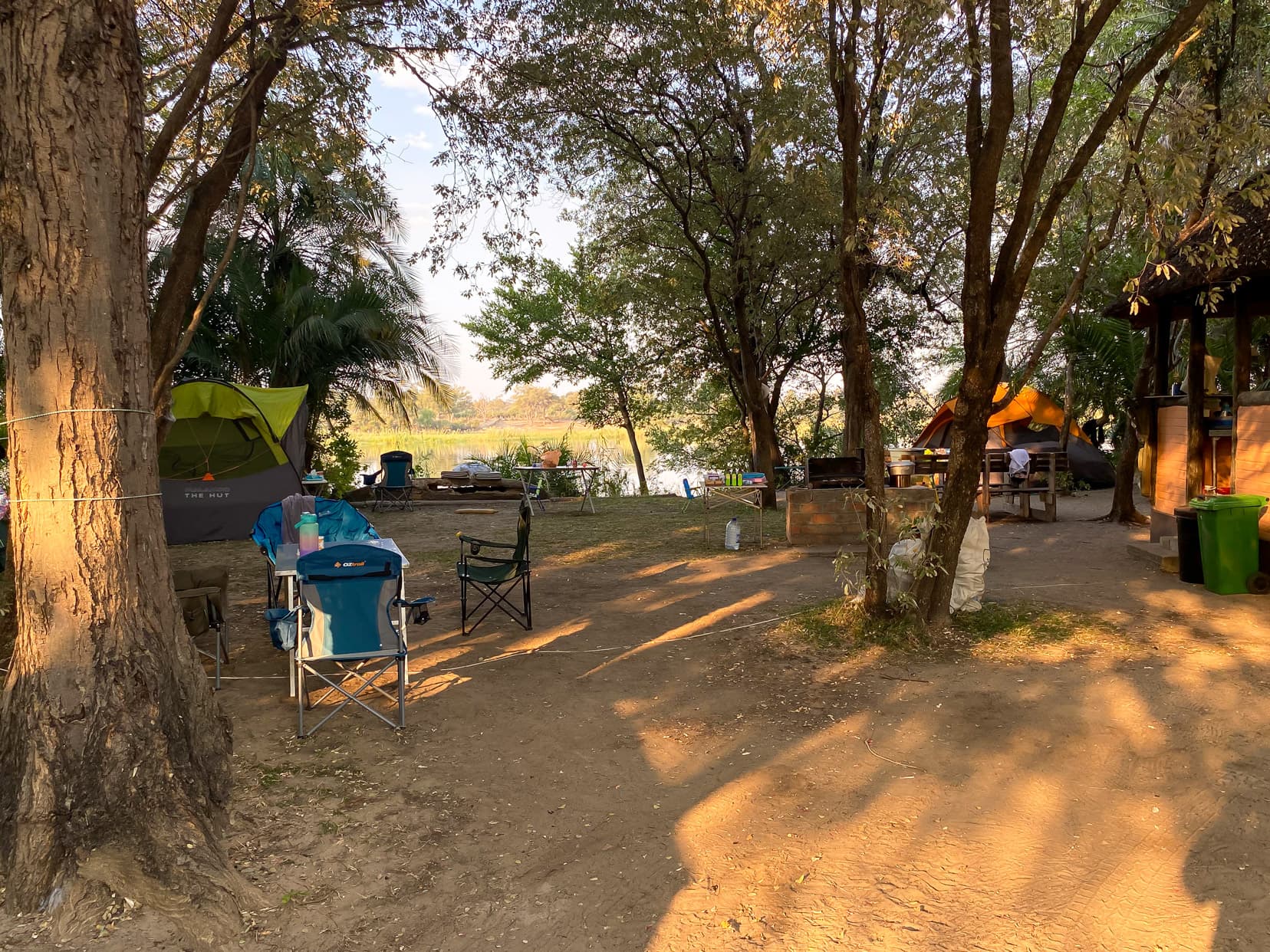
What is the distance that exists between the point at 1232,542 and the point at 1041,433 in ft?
33.7

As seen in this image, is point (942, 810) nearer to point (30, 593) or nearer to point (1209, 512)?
point (30, 593)

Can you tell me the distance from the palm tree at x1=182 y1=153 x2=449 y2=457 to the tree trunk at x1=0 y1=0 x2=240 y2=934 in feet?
36.5

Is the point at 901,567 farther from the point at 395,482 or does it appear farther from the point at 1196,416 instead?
the point at 395,482

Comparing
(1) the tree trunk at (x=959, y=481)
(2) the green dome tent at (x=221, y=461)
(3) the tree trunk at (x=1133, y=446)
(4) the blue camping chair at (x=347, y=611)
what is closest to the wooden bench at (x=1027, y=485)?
(3) the tree trunk at (x=1133, y=446)

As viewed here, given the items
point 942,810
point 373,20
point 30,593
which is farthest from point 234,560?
point 942,810

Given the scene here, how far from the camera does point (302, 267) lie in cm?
1588

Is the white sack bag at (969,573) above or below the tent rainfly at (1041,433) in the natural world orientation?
below

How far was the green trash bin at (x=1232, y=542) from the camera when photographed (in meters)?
6.61

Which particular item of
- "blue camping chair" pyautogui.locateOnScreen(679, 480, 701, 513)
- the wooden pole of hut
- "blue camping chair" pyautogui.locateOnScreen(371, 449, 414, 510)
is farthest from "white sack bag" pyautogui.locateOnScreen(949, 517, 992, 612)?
"blue camping chair" pyautogui.locateOnScreen(371, 449, 414, 510)

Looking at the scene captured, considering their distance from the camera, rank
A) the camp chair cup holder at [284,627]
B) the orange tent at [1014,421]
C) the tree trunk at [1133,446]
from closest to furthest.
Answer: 1. the camp chair cup holder at [284,627]
2. the tree trunk at [1133,446]
3. the orange tent at [1014,421]

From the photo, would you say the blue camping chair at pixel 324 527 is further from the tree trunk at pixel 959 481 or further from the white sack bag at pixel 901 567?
the tree trunk at pixel 959 481

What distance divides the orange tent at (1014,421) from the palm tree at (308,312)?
32.9ft

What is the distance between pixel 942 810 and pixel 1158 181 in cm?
445

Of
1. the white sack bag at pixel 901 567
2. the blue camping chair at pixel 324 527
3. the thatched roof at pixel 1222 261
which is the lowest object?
the white sack bag at pixel 901 567
